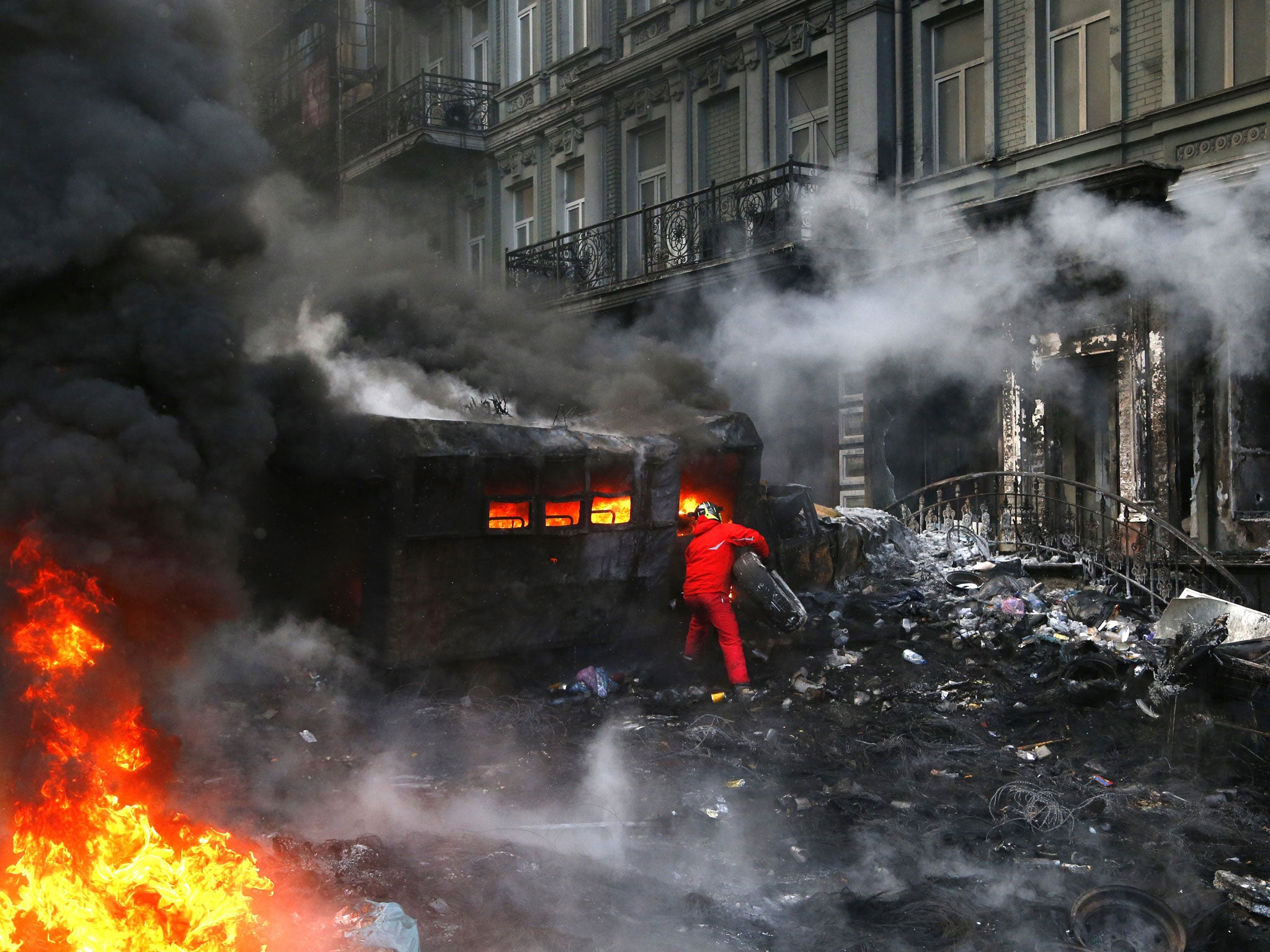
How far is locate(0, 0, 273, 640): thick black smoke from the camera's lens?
4301mm

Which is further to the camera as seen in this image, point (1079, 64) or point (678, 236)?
point (678, 236)

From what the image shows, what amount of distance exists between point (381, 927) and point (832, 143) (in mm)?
12804

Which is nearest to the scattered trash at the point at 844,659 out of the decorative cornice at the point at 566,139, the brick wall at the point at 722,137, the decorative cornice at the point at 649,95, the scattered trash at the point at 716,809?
the scattered trash at the point at 716,809

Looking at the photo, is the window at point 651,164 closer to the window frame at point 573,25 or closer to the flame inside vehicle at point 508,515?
the window frame at point 573,25

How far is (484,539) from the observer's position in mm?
7703

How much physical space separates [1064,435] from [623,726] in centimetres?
742

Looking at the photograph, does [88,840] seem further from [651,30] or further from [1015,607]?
[651,30]

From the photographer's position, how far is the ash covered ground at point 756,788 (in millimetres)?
4629

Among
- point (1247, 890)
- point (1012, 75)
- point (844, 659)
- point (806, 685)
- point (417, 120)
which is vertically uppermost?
point (417, 120)

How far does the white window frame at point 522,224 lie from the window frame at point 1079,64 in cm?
1008

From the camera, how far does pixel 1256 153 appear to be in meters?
10.1

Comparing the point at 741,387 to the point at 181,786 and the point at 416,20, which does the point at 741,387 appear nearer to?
the point at 181,786

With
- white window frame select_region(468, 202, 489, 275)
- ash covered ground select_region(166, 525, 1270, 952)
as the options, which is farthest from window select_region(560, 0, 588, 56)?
ash covered ground select_region(166, 525, 1270, 952)

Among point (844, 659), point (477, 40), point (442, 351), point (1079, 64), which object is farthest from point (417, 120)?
point (844, 659)
